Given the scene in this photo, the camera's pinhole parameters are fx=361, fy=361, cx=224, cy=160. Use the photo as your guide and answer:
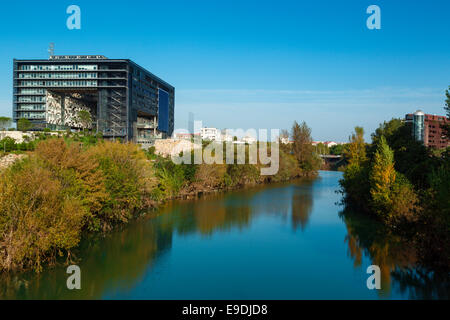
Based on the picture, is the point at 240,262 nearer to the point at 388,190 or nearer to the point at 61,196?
the point at 61,196

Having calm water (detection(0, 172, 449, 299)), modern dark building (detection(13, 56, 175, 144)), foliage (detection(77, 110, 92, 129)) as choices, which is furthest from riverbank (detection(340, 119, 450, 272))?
foliage (detection(77, 110, 92, 129))

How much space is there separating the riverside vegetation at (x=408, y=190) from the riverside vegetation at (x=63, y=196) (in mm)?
15423

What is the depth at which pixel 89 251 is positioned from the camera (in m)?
18.3

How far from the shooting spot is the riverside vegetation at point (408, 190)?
1500cm

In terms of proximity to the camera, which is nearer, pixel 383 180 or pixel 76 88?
pixel 383 180

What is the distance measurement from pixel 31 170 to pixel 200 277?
9052 millimetres

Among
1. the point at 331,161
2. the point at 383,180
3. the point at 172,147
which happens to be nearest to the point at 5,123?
the point at 172,147

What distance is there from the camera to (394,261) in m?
17.2

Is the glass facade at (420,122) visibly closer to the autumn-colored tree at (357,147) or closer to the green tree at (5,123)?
the autumn-colored tree at (357,147)

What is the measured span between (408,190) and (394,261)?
5.36 meters

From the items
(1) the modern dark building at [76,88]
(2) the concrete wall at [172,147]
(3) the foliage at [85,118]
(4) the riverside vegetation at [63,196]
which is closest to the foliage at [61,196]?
(4) the riverside vegetation at [63,196]

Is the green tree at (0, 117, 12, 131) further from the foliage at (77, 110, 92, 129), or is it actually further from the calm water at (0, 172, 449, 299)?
the calm water at (0, 172, 449, 299)
